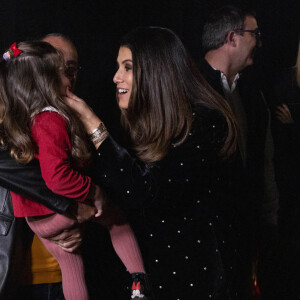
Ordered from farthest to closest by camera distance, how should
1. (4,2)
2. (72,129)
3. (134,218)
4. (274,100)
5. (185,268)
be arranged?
(274,100) < (4,2) < (134,218) < (185,268) < (72,129)

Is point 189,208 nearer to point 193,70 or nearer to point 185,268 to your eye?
point 185,268

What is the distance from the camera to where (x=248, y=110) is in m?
2.59

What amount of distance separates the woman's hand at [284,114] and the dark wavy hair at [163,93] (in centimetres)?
71

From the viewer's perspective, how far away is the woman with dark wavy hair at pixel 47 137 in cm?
166

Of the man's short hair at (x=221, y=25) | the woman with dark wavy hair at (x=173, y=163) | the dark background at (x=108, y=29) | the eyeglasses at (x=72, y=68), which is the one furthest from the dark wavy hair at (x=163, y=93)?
the man's short hair at (x=221, y=25)

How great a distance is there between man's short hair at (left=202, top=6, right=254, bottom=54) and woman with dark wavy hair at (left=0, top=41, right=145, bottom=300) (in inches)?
41.4

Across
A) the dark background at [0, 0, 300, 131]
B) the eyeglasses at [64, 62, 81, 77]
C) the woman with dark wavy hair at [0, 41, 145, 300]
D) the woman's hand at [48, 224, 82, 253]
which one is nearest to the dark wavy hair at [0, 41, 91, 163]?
the woman with dark wavy hair at [0, 41, 145, 300]

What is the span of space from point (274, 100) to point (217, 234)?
3.13 ft

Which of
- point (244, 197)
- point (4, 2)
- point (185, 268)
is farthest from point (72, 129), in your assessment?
point (244, 197)

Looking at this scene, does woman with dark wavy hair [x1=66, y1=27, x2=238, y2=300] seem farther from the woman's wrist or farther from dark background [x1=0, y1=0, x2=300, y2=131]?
dark background [x1=0, y1=0, x2=300, y2=131]

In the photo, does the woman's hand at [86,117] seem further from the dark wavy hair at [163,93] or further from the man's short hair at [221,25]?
the man's short hair at [221,25]

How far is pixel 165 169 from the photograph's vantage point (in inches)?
69.7

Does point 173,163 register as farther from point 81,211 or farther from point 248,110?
point 248,110

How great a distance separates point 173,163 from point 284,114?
96 cm
